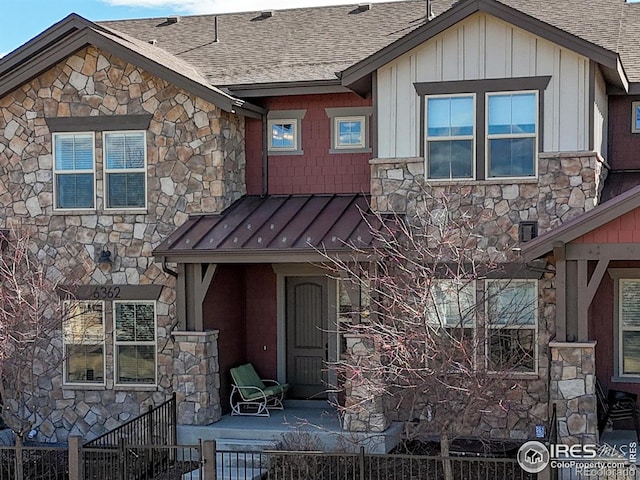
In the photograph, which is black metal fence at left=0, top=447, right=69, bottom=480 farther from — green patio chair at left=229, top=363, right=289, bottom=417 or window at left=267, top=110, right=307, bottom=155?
window at left=267, top=110, right=307, bottom=155

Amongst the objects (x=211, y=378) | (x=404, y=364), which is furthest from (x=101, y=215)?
(x=404, y=364)

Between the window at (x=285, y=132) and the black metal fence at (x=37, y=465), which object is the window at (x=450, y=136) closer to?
the window at (x=285, y=132)

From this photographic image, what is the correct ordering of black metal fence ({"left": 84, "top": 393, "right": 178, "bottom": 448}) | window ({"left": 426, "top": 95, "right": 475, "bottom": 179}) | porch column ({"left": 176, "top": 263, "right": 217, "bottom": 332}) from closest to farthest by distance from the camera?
black metal fence ({"left": 84, "top": 393, "right": 178, "bottom": 448}) < window ({"left": 426, "top": 95, "right": 475, "bottom": 179}) < porch column ({"left": 176, "top": 263, "right": 217, "bottom": 332})

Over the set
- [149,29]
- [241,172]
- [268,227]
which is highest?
[149,29]

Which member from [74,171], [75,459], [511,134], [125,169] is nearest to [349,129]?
[511,134]

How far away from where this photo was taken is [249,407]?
1445 centimetres

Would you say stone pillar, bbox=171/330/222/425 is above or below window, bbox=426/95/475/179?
below

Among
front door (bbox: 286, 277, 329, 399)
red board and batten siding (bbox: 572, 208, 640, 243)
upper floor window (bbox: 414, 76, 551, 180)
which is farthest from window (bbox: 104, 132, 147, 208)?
red board and batten siding (bbox: 572, 208, 640, 243)

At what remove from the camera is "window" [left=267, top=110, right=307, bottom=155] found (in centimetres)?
1510

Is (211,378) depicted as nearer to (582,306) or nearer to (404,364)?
(404,364)

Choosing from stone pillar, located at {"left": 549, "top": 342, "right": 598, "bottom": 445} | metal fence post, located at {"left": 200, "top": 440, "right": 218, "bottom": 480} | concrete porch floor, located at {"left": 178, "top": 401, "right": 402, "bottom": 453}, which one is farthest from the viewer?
concrete porch floor, located at {"left": 178, "top": 401, "right": 402, "bottom": 453}

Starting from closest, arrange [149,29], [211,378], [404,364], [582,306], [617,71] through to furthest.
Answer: [404,364], [582,306], [617,71], [211,378], [149,29]

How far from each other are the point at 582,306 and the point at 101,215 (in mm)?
7881

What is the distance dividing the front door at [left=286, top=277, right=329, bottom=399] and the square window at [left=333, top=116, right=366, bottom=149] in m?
2.40
